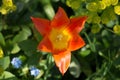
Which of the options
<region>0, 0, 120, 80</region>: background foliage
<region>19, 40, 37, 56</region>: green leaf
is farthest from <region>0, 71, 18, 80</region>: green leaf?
<region>19, 40, 37, 56</region>: green leaf

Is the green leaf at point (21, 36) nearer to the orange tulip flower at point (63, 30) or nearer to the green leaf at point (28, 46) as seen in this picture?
the green leaf at point (28, 46)

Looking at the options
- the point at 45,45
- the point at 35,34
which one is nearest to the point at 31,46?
the point at 35,34

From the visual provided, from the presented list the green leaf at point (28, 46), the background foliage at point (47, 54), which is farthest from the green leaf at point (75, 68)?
the green leaf at point (28, 46)

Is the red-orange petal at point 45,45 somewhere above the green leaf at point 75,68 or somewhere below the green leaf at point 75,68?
above

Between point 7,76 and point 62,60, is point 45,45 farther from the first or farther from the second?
point 7,76

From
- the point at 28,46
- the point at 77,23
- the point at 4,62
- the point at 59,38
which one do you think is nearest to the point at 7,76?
the point at 4,62
